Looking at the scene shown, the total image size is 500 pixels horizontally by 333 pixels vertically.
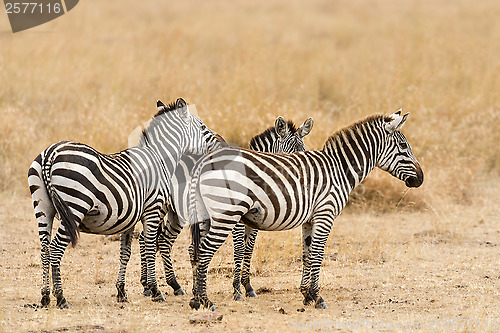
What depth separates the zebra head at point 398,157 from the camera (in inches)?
274

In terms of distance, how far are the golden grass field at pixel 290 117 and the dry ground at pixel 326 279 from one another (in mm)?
30

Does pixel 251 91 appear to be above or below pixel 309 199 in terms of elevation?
above

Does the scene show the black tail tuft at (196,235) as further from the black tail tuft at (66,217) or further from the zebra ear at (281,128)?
the zebra ear at (281,128)

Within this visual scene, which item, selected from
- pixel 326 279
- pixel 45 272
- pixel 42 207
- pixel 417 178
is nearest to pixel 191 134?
pixel 42 207

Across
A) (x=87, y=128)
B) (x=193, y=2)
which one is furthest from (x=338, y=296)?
(x=193, y=2)

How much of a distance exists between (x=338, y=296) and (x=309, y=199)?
128 centimetres

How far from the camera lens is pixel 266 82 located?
49.9 ft

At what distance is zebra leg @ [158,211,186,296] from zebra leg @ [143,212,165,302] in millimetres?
Answer: 318

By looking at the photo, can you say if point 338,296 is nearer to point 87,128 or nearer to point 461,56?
→ point 87,128

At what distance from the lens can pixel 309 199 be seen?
6375mm

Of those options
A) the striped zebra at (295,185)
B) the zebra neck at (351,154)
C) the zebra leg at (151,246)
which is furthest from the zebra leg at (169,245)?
the zebra neck at (351,154)

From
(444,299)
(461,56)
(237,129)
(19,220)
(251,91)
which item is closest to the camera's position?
(444,299)

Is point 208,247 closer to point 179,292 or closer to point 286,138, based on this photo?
point 179,292

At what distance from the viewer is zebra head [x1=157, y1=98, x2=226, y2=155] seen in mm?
7082
